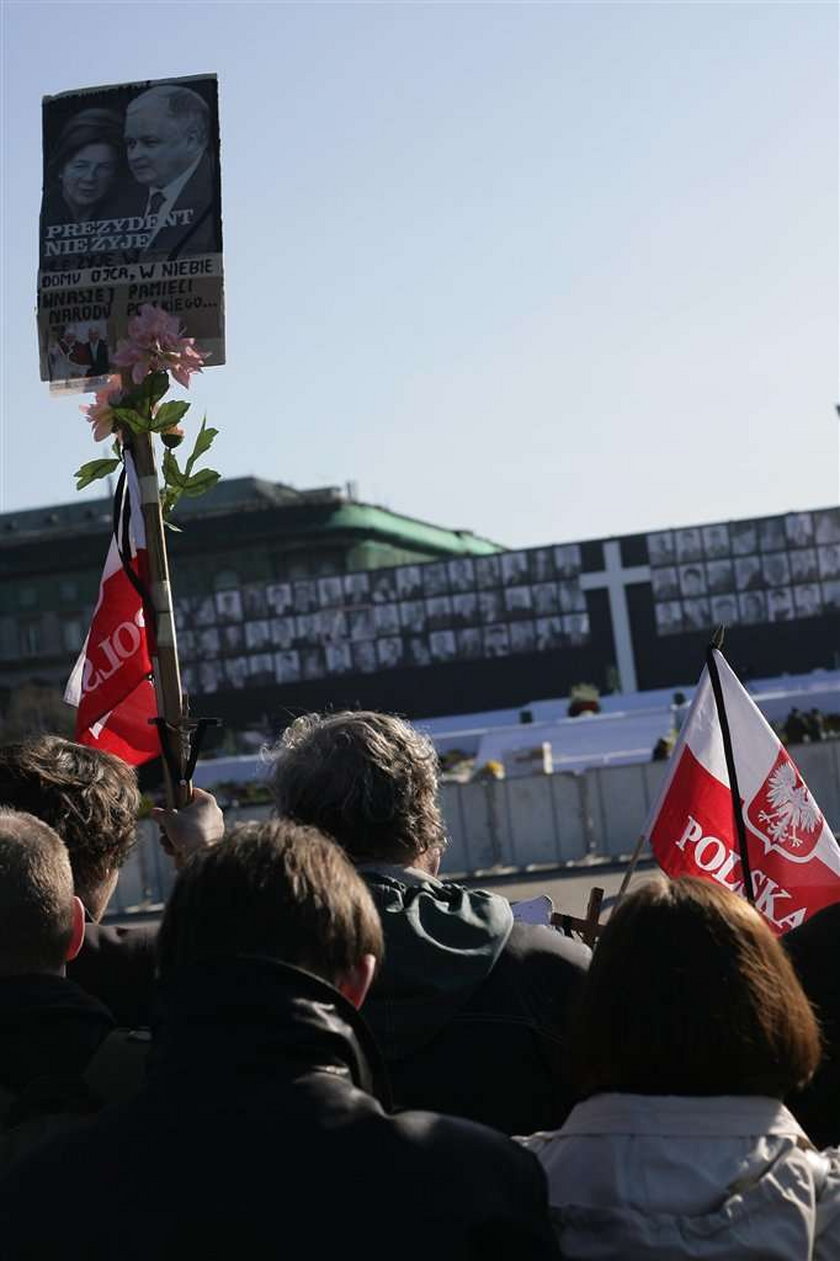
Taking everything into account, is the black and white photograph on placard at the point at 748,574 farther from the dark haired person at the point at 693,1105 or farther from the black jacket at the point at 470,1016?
the dark haired person at the point at 693,1105

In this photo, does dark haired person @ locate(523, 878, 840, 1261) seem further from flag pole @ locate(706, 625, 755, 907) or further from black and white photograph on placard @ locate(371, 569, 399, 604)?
black and white photograph on placard @ locate(371, 569, 399, 604)

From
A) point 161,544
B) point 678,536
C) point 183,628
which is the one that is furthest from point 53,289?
point 183,628

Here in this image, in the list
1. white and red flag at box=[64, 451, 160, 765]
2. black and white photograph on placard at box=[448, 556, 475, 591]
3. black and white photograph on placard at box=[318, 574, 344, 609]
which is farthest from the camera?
black and white photograph on placard at box=[318, 574, 344, 609]

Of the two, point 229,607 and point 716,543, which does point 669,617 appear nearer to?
point 716,543

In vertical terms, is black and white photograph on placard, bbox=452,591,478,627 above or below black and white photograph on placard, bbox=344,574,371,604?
below

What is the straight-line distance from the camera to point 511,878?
20.3 meters

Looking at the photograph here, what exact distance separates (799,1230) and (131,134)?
3.23m

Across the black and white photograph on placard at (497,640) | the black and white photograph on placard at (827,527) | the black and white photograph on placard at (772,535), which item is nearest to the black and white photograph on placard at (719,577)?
the black and white photograph on placard at (772,535)

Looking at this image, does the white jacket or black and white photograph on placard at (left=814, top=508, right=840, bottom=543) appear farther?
black and white photograph on placard at (left=814, top=508, right=840, bottom=543)

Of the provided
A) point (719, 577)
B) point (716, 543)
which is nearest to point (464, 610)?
point (719, 577)

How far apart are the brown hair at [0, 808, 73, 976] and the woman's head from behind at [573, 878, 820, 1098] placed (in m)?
0.81

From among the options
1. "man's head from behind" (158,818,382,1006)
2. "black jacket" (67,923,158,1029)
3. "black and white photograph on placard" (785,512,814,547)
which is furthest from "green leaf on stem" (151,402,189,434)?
"black and white photograph on placard" (785,512,814,547)

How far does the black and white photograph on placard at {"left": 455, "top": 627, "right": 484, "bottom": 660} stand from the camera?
58.5 m

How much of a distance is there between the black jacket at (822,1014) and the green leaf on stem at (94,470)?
7.28 feet
